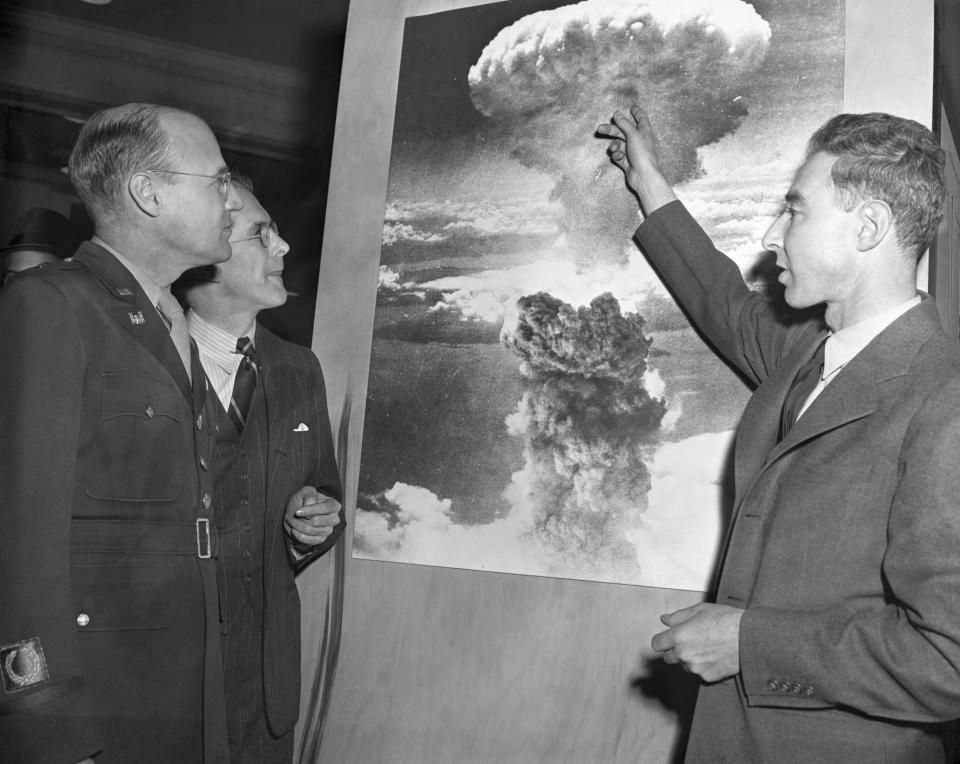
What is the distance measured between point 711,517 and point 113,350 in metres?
1.17

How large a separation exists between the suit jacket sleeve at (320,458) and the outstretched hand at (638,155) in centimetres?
92

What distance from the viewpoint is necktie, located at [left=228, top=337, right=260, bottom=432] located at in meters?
2.09

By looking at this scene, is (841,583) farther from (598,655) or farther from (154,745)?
(154,745)

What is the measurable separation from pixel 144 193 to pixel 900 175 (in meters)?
1.34

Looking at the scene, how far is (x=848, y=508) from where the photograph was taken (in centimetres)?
124

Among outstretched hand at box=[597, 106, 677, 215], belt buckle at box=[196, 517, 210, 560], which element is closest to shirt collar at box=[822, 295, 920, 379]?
outstretched hand at box=[597, 106, 677, 215]

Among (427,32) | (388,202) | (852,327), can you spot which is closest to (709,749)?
(852,327)

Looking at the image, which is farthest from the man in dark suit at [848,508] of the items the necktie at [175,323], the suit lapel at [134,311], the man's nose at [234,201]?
the man's nose at [234,201]

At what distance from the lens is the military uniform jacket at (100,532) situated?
52.5 inches

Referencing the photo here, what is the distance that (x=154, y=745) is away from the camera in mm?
1545

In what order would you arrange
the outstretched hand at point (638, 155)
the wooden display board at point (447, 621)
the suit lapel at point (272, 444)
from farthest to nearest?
the suit lapel at point (272, 444), the outstretched hand at point (638, 155), the wooden display board at point (447, 621)

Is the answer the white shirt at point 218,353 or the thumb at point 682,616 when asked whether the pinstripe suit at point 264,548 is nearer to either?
the white shirt at point 218,353

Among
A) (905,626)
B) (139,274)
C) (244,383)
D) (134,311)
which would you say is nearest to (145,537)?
(134,311)

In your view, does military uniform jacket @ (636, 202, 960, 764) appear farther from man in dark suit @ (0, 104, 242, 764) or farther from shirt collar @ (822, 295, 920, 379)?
man in dark suit @ (0, 104, 242, 764)
